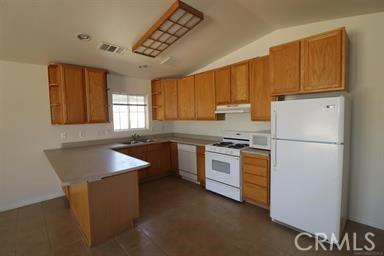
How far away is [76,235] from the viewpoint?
8.02ft

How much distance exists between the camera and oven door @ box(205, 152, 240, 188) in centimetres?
318

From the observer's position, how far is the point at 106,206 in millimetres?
2307

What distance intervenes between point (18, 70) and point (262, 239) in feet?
14.8

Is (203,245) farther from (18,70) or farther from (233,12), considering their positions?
(18,70)

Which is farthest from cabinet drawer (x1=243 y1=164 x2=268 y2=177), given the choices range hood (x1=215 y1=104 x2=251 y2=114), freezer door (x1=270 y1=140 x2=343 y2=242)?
range hood (x1=215 y1=104 x2=251 y2=114)

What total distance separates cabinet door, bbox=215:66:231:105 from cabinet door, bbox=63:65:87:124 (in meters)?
2.58

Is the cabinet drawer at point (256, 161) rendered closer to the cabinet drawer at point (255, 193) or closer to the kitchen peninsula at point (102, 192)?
the cabinet drawer at point (255, 193)

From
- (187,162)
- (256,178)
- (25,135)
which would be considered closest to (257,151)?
(256,178)

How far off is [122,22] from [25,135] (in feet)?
8.54

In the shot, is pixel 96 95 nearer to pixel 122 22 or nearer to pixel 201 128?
pixel 122 22

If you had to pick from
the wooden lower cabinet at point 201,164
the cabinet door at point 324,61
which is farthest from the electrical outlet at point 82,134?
the cabinet door at point 324,61

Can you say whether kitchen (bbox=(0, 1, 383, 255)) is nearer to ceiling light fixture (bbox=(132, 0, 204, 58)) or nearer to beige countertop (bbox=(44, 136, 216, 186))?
beige countertop (bbox=(44, 136, 216, 186))

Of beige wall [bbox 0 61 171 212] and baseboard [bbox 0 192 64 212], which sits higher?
beige wall [bbox 0 61 171 212]

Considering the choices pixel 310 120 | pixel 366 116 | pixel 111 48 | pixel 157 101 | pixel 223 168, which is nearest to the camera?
pixel 310 120
